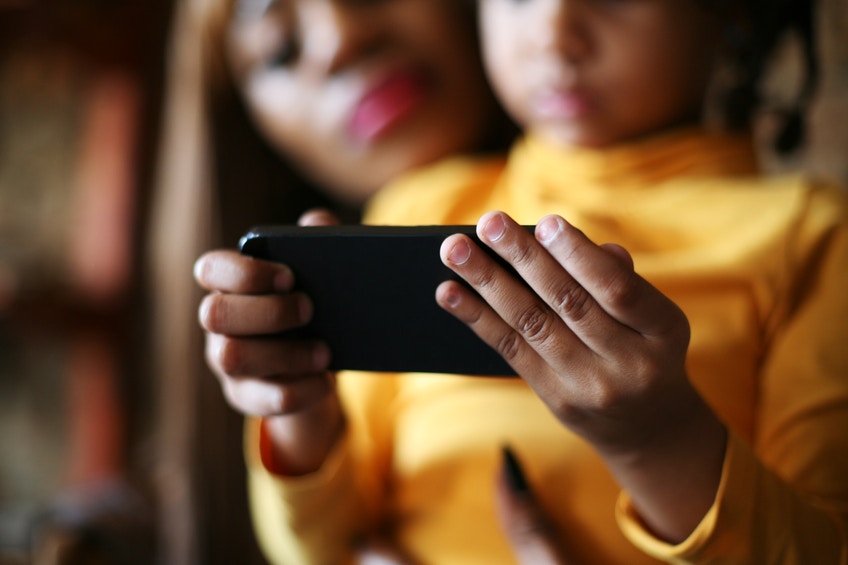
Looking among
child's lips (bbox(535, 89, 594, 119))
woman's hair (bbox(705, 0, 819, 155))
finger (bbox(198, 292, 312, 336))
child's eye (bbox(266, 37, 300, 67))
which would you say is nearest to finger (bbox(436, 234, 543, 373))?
finger (bbox(198, 292, 312, 336))

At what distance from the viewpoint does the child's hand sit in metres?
0.35

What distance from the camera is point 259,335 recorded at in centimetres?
47

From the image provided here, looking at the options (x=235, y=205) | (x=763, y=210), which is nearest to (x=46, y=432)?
(x=235, y=205)

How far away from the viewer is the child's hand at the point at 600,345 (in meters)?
0.35

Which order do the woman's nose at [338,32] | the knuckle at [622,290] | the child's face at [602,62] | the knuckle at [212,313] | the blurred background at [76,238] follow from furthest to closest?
the blurred background at [76,238] < the woman's nose at [338,32] < the child's face at [602,62] < the knuckle at [212,313] < the knuckle at [622,290]

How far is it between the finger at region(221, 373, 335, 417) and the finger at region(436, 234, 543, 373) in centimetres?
15

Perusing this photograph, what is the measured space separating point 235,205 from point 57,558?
18.9 inches

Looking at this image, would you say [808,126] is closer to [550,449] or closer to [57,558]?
[550,449]

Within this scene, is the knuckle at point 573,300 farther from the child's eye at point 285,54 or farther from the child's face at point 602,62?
the child's eye at point 285,54

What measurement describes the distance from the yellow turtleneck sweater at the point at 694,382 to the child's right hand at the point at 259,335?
118mm

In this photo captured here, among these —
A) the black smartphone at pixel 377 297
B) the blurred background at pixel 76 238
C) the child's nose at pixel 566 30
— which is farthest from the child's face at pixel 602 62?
the blurred background at pixel 76 238

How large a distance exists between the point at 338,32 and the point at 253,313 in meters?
0.43

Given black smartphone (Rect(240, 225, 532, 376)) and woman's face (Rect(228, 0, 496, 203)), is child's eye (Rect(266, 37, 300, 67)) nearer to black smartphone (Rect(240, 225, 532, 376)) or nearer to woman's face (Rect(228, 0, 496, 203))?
woman's face (Rect(228, 0, 496, 203))

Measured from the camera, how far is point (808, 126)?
79 centimetres
